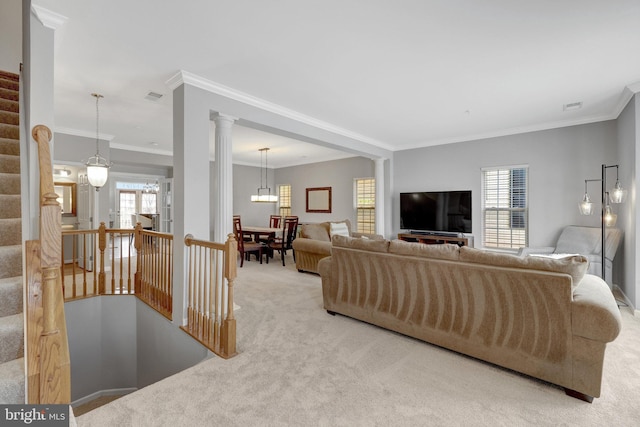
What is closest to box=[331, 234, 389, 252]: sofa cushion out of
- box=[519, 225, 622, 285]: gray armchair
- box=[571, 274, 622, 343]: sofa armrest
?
box=[571, 274, 622, 343]: sofa armrest

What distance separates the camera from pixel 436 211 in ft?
20.2

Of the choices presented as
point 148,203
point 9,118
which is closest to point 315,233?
point 9,118

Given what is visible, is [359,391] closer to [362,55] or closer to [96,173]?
[362,55]

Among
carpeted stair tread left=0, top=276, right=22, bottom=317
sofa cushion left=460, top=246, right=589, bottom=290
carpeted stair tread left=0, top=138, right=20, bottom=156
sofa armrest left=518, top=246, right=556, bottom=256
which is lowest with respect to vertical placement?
sofa armrest left=518, top=246, right=556, bottom=256

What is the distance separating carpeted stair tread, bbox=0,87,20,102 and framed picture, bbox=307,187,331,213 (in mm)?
6270

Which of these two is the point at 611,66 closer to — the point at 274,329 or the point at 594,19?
the point at 594,19

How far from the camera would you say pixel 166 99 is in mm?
3943

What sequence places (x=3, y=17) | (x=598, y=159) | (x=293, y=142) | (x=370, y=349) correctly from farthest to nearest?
(x=293, y=142) → (x=598, y=159) → (x=3, y=17) → (x=370, y=349)

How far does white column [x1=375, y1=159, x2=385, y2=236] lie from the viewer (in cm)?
680

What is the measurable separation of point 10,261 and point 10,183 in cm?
99

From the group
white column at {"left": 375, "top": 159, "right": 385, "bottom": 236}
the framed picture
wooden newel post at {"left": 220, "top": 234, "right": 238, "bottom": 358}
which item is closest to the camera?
wooden newel post at {"left": 220, "top": 234, "right": 238, "bottom": 358}

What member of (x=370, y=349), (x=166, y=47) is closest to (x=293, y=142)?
(x=166, y=47)

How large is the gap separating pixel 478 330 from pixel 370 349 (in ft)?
2.98

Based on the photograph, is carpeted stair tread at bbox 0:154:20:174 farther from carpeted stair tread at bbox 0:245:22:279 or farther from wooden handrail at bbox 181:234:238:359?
wooden handrail at bbox 181:234:238:359
